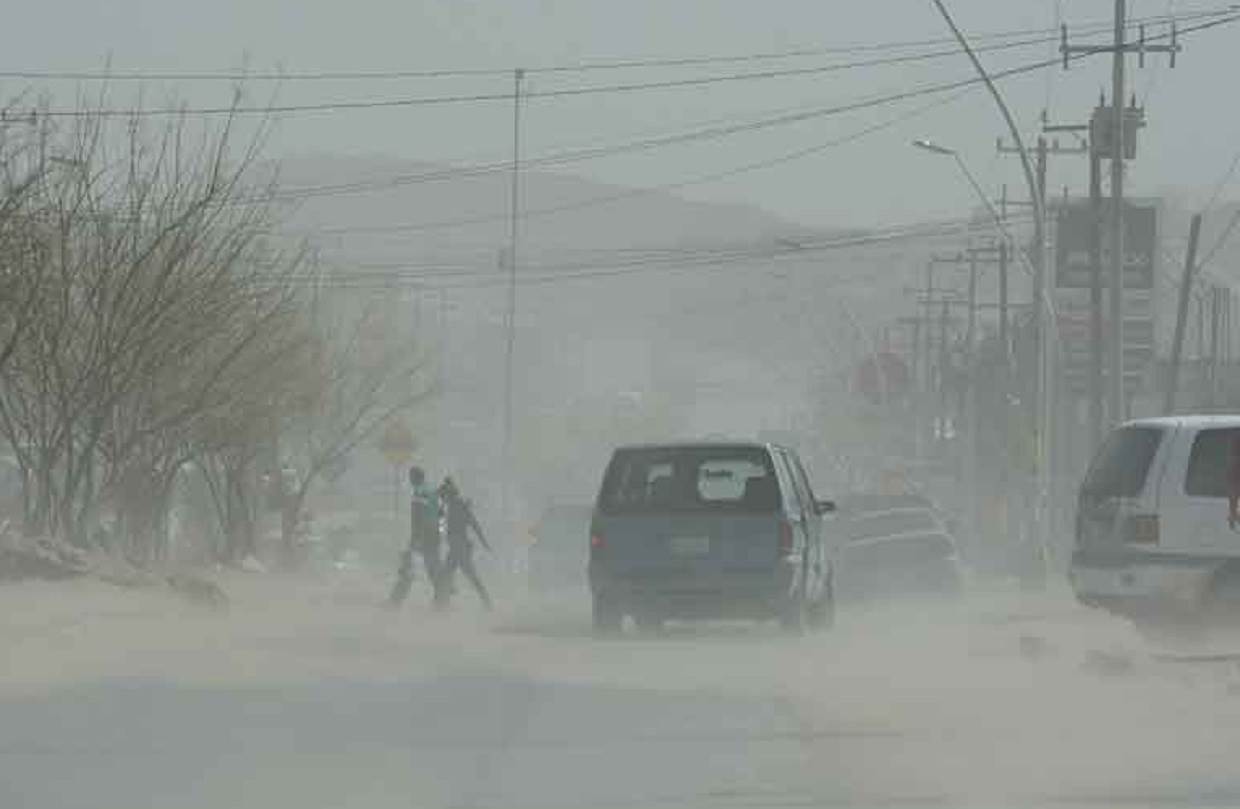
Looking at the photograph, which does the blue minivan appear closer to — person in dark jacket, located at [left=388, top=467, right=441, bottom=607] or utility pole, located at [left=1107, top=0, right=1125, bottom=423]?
person in dark jacket, located at [left=388, top=467, right=441, bottom=607]

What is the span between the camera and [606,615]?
100ft

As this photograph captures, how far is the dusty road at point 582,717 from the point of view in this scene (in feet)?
51.9

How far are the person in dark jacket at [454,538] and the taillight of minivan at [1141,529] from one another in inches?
578

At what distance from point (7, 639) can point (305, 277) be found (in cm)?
2375

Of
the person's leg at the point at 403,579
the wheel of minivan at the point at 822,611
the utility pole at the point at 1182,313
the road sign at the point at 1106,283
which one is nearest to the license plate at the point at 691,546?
the wheel of minivan at the point at 822,611

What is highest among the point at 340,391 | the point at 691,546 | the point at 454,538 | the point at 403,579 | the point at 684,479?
the point at 340,391

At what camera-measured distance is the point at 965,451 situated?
9106 centimetres

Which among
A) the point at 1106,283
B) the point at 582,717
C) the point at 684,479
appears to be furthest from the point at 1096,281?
the point at 582,717

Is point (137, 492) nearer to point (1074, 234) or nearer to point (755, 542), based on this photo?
point (755, 542)

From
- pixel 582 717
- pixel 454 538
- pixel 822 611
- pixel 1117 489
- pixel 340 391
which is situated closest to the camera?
pixel 582 717

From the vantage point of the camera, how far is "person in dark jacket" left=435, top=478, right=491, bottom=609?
3856 cm

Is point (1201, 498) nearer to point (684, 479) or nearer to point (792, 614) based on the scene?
point (792, 614)

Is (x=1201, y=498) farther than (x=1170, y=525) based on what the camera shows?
No

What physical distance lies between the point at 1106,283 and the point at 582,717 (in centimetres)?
4588
